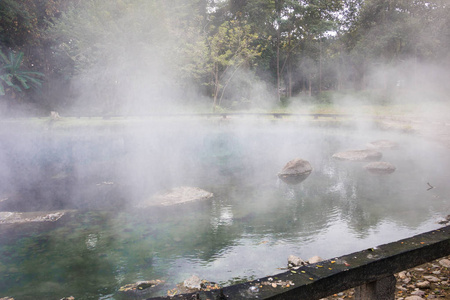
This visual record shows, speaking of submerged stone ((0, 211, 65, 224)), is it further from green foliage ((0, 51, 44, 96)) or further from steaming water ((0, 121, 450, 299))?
green foliage ((0, 51, 44, 96))

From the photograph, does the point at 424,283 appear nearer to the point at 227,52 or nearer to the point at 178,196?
the point at 178,196

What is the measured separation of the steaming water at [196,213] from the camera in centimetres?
485

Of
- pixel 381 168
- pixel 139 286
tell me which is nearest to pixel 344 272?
pixel 139 286

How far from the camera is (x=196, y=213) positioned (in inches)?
275

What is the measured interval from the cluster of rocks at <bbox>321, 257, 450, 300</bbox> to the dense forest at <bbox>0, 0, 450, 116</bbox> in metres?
21.0

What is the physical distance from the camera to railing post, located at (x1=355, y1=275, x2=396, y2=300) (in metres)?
1.88

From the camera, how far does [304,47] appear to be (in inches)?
1171

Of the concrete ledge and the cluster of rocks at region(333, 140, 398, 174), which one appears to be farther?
the cluster of rocks at region(333, 140, 398, 174)

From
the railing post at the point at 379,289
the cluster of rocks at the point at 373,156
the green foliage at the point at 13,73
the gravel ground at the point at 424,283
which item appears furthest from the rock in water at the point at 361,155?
the green foliage at the point at 13,73

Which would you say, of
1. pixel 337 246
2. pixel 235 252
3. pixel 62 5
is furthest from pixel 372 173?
pixel 62 5

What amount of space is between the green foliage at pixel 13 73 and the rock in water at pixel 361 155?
20.1 metres

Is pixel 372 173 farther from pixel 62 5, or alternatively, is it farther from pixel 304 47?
pixel 62 5

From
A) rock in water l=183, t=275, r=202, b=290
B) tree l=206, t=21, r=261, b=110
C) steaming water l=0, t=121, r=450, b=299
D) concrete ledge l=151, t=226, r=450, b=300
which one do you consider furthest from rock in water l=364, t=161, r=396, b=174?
tree l=206, t=21, r=261, b=110

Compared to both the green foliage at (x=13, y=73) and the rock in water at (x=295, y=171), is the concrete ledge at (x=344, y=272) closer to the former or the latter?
the rock in water at (x=295, y=171)
